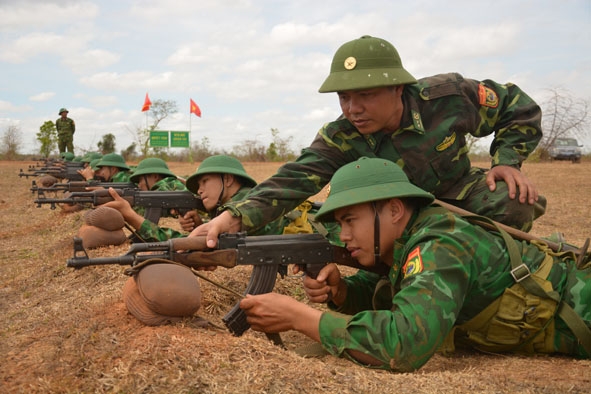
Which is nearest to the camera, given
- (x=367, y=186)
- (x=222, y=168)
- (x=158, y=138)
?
(x=367, y=186)

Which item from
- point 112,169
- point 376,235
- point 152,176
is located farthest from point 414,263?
point 112,169

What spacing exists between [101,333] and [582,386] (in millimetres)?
2500

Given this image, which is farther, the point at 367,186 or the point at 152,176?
the point at 152,176

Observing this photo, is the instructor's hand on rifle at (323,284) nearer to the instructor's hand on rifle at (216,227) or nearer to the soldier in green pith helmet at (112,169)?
the instructor's hand on rifle at (216,227)

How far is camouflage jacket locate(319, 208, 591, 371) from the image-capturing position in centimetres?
265

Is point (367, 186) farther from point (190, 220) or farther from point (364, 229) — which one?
point (190, 220)

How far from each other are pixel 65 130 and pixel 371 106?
82.4ft

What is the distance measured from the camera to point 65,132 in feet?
87.5

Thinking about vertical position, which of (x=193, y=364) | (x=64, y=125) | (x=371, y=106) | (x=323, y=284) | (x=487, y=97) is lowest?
(x=193, y=364)

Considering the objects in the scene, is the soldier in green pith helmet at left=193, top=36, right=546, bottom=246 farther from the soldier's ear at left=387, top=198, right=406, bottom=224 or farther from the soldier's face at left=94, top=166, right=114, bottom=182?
the soldier's face at left=94, top=166, right=114, bottom=182

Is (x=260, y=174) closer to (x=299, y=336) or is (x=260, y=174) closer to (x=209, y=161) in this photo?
(x=209, y=161)

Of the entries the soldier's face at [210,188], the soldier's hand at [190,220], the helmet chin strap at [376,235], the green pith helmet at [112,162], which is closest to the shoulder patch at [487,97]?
the helmet chin strap at [376,235]

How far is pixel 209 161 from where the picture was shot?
6.04 meters

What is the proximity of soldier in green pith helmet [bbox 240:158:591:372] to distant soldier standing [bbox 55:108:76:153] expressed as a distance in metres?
25.5
